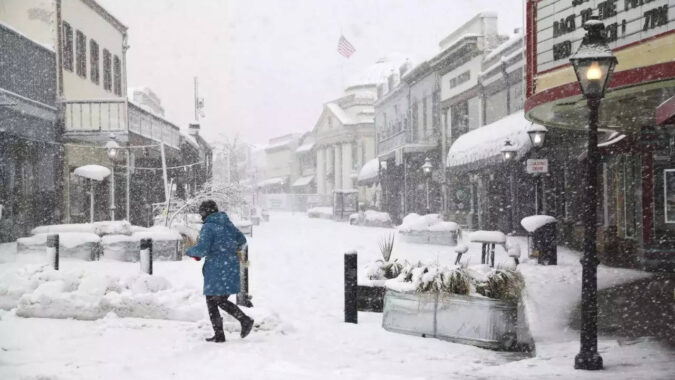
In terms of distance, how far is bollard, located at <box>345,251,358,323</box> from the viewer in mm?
8023

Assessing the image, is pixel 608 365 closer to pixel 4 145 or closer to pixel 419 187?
pixel 4 145

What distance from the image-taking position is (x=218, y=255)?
6832 mm

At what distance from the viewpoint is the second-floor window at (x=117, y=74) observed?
2512 cm

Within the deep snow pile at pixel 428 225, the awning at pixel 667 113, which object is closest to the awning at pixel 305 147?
the deep snow pile at pixel 428 225

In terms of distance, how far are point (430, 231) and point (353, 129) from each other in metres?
25.5

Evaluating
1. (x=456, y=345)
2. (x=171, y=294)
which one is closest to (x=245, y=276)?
(x=171, y=294)

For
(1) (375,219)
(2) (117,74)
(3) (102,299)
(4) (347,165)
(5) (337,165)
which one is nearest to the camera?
(3) (102,299)

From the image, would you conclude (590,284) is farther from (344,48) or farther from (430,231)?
(344,48)

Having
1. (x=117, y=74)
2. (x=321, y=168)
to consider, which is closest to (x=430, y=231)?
A: (x=117, y=74)

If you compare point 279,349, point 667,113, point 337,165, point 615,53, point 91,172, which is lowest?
point 279,349

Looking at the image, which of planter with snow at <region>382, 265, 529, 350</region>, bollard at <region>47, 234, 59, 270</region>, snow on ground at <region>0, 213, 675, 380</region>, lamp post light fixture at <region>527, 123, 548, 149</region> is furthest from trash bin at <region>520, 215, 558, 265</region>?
bollard at <region>47, 234, 59, 270</region>

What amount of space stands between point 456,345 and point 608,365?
158 centimetres

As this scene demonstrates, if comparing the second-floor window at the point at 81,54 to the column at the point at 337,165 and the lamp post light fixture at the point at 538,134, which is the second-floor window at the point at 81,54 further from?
the column at the point at 337,165

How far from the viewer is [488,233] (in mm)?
13625
